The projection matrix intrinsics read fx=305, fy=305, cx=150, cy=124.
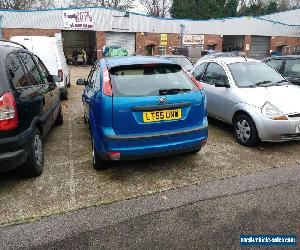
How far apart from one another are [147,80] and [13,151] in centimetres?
186

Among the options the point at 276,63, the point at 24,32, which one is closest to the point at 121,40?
the point at 24,32

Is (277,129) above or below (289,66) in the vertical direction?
below

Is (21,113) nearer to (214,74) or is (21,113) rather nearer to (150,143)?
(150,143)

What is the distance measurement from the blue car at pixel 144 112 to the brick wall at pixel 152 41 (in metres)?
29.0

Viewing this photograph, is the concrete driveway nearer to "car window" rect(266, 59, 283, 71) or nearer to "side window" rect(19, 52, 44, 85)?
"side window" rect(19, 52, 44, 85)

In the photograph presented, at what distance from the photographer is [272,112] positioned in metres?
5.00

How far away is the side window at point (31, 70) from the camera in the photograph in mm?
4531

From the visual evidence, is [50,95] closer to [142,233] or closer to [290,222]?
[142,233]

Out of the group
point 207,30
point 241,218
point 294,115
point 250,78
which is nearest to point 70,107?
point 250,78

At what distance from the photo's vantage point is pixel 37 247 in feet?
9.21

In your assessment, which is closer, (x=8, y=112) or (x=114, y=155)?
(x=8, y=112)

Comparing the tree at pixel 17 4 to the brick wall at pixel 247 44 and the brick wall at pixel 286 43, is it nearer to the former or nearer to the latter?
the brick wall at pixel 247 44

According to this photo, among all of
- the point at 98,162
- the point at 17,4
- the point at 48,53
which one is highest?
the point at 17,4

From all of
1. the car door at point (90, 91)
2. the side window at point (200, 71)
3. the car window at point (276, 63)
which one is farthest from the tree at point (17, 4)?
the car door at point (90, 91)
